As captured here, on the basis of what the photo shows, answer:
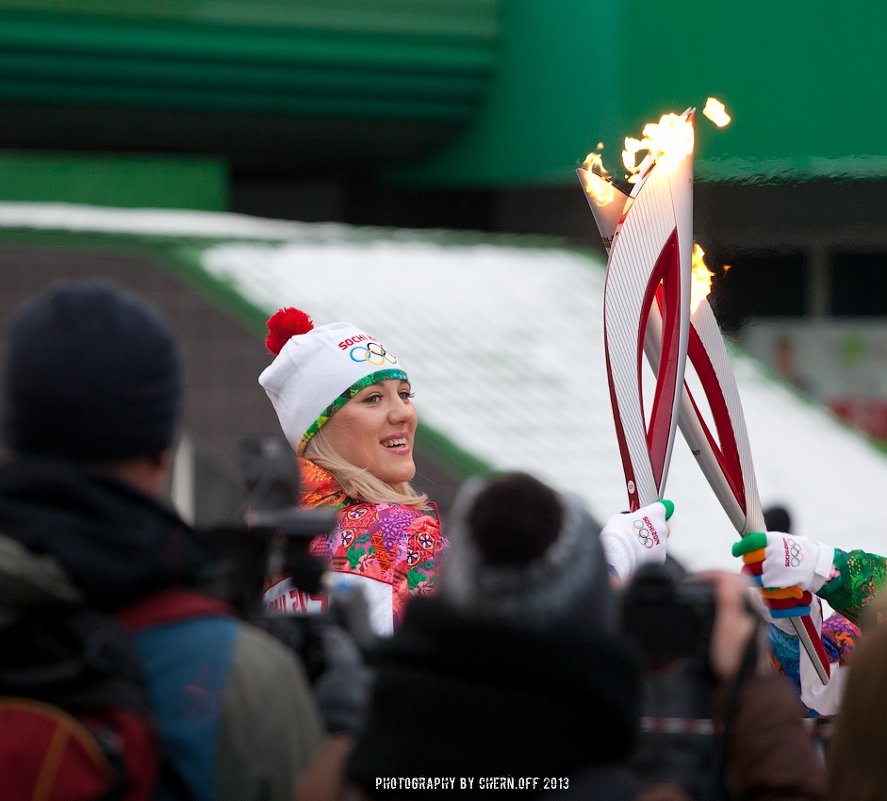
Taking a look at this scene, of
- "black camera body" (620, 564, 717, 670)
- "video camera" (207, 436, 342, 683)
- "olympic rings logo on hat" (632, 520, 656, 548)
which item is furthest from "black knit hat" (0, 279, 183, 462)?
"olympic rings logo on hat" (632, 520, 656, 548)

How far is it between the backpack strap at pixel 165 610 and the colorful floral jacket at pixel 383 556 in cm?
95

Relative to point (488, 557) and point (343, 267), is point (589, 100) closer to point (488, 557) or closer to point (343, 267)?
point (343, 267)

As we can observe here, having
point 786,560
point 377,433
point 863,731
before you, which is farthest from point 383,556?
point 863,731

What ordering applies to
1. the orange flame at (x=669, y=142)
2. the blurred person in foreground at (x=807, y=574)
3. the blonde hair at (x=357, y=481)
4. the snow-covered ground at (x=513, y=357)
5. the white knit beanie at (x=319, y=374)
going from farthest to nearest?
the snow-covered ground at (x=513, y=357) → the orange flame at (x=669, y=142) → the white knit beanie at (x=319, y=374) → the blonde hair at (x=357, y=481) → the blurred person in foreground at (x=807, y=574)

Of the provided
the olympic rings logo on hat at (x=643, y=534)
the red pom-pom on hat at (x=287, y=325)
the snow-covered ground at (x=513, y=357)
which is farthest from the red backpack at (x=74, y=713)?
the snow-covered ground at (x=513, y=357)

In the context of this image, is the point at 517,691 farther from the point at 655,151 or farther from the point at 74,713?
the point at 655,151

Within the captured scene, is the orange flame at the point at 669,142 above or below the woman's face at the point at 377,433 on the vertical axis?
above

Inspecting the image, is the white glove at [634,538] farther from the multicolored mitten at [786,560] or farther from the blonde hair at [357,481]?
the blonde hair at [357,481]

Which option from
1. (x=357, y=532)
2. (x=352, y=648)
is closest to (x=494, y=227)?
(x=357, y=532)

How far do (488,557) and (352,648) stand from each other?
0.92 feet

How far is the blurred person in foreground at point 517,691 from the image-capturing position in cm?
154

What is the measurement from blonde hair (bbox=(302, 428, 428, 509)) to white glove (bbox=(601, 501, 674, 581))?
1.34 feet

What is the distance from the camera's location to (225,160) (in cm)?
1132

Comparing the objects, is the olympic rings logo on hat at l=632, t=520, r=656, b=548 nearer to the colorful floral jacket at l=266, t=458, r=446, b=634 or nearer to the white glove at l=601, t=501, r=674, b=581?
the white glove at l=601, t=501, r=674, b=581
